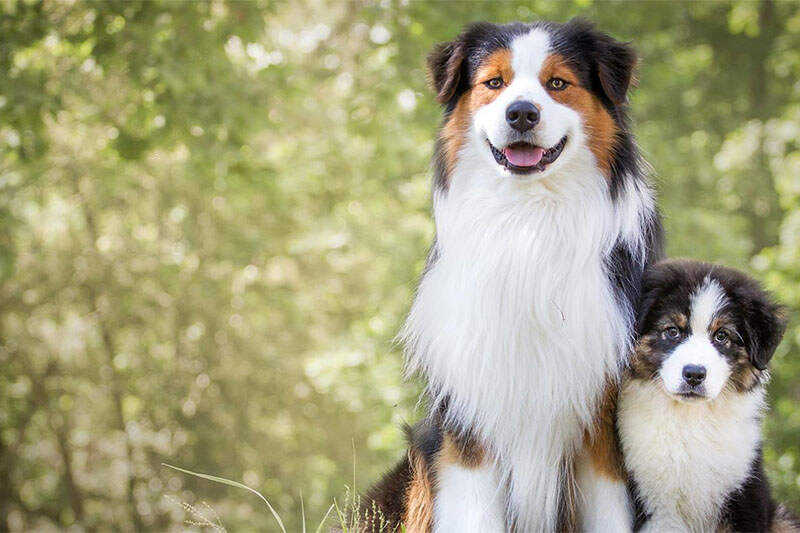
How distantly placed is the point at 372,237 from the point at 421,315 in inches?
311

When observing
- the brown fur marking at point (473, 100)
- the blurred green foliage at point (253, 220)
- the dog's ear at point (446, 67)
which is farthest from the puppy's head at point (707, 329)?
the blurred green foliage at point (253, 220)

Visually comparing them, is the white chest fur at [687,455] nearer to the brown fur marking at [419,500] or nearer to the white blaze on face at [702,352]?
the white blaze on face at [702,352]

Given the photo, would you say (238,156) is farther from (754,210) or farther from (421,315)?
(754,210)

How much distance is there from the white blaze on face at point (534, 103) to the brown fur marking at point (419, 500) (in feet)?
4.20

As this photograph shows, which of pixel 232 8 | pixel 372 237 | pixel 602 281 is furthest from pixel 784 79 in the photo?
pixel 602 281

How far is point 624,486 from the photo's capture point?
3.20 metres

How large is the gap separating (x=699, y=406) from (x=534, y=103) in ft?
3.88

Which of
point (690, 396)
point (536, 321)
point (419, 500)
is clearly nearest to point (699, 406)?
point (690, 396)

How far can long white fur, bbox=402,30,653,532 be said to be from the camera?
10.7ft

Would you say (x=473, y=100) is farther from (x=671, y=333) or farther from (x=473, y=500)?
(x=473, y=500)

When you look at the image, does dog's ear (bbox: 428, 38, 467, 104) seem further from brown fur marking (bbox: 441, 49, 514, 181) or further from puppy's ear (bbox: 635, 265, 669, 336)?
puppy's ear (bbox: 635, 265, 669, 336)

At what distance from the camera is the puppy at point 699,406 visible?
311 centimetres

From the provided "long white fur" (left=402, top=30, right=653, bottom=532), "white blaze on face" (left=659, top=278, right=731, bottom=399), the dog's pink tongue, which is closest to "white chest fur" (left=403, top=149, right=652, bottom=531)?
"long white fur" (left=402, top=30, right=653, bottom=532)

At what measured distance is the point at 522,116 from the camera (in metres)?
3.13
